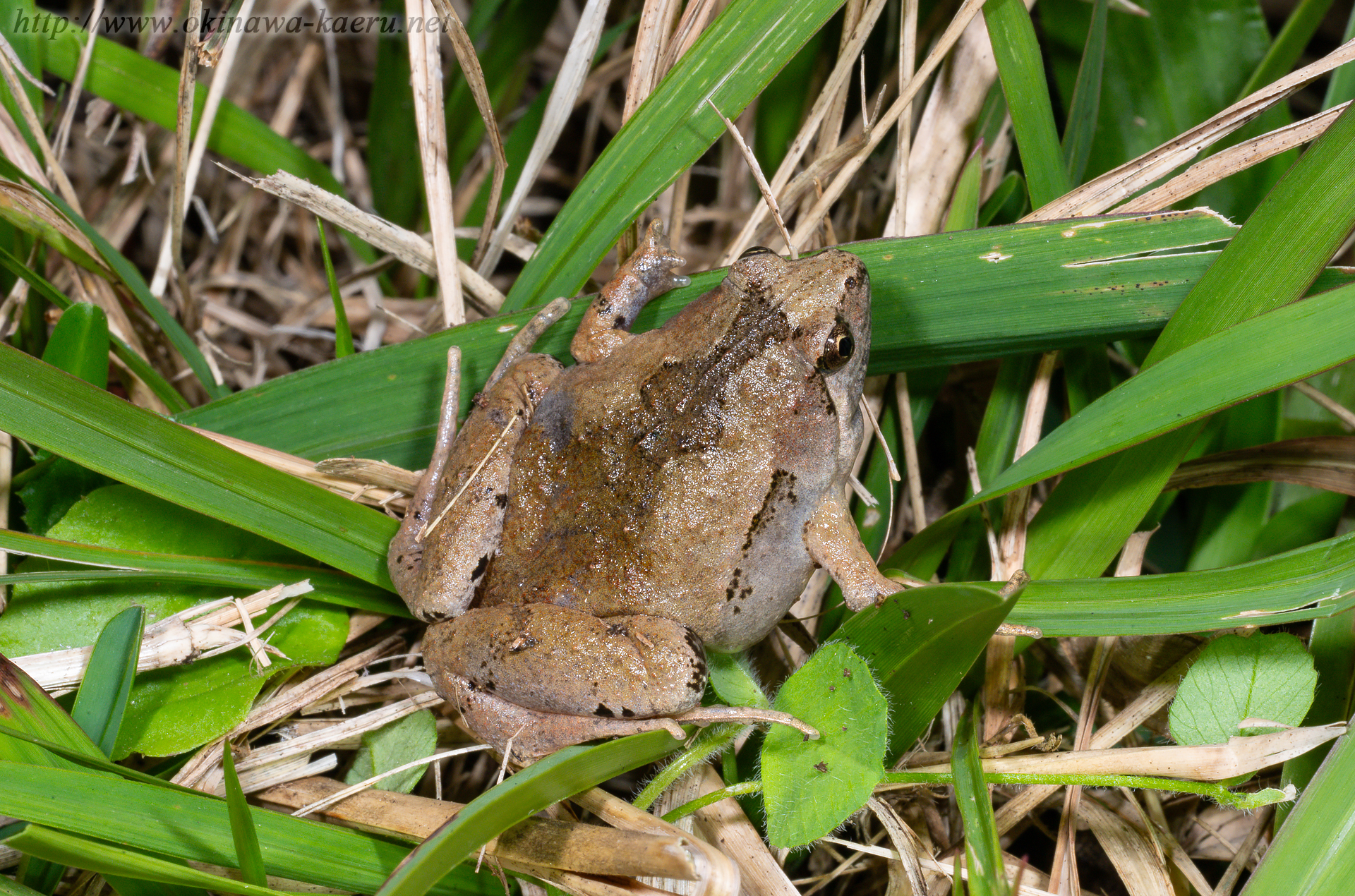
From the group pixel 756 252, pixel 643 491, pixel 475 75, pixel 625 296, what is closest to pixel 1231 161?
pixel 756 252

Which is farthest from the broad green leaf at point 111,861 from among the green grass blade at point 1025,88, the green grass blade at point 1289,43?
the green grass blade at point 1289,43

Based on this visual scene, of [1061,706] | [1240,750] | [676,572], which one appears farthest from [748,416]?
[1240,750]

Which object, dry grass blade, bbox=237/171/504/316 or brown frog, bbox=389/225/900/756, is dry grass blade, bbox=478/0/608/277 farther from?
brown frog, bbox=389/225/900/756

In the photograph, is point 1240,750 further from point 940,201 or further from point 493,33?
point 493,33

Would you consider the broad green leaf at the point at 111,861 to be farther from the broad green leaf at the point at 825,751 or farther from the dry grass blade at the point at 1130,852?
the dry grass blade at the point at 1130,852

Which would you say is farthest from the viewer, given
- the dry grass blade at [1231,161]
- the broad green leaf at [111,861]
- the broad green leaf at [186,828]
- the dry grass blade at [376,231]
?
the dry grass blade at [376,231]

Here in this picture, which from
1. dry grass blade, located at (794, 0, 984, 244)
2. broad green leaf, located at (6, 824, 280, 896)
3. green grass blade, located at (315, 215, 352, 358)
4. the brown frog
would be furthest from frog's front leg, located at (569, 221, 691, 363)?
broad green leaf, located at (6, 824, 280, 896)
